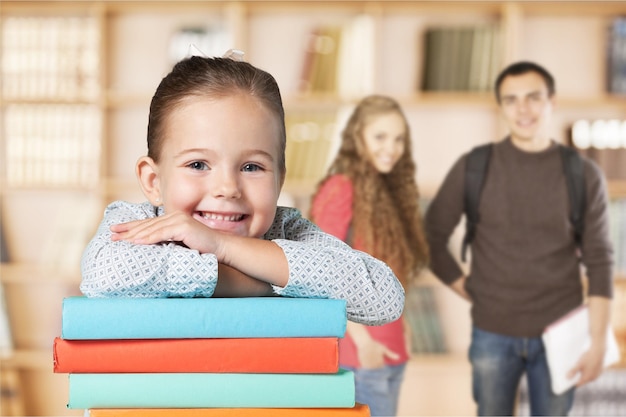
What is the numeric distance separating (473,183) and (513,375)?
0.67 metres

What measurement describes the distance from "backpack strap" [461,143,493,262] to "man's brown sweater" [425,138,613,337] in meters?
0.02

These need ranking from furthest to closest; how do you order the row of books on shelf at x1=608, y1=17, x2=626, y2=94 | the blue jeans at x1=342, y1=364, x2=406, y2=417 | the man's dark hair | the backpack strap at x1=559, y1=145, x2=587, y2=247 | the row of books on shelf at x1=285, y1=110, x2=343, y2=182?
the row of books on shelf at x1=608, y1=17, x2=626, y2=94 → the row of books on shelf at x1=285, y1=110, x2=343, y2=182 → the man's dark hair → the backpack strap at x1=559, y1=145, x2=587, y2=247 → the blue jeans at x1=342, y1=364, x2=406, y2=417

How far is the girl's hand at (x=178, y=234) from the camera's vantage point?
3.41 ft

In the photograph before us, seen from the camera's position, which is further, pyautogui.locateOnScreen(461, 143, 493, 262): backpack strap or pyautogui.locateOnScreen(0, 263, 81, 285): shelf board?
pyautogui.locateOnScreen(0, 263, 81, 285): shelf board

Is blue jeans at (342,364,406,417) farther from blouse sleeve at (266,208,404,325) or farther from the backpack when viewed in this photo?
blouse sleeve at (266,208,404,325)

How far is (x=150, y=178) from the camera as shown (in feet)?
4.06

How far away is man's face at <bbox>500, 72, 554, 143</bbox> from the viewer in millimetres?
3162

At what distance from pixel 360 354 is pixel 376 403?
0.18m

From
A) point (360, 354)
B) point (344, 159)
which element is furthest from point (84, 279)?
point (344, 159)

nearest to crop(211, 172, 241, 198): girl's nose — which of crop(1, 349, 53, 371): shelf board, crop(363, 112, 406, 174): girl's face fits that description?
crop(363, 112, 406, 174): girl's face

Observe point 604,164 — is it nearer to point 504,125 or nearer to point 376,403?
point 504,125

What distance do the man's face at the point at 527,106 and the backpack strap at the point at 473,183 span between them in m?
0.12

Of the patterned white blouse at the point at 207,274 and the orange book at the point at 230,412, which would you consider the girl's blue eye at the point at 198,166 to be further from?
the orange book at the point at 230,412

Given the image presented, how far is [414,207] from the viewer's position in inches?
122
